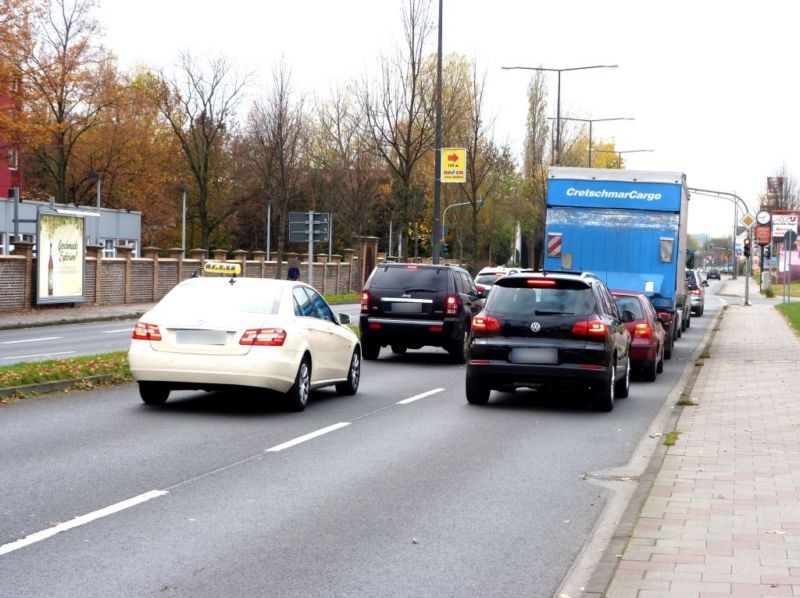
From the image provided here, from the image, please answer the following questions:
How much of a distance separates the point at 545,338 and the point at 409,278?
7334 millimetres

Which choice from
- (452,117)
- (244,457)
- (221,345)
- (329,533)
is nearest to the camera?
(329,533)

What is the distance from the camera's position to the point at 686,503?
7.82m

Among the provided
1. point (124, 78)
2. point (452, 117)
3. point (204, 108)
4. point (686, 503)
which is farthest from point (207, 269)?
point (686, 503)

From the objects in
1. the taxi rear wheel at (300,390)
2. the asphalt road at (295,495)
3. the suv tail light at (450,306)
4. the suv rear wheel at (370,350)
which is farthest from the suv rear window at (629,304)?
the taxi rear wheel at (300,390)

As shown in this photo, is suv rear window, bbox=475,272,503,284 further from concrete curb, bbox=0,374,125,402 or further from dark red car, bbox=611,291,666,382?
concrete curb, bbox=0,374,125,402

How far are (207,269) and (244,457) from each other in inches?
1405

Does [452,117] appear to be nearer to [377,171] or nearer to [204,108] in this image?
[204,108]

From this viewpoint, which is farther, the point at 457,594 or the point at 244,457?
the point at 244,457

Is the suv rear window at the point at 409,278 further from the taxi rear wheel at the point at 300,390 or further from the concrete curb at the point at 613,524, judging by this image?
the concrete curb at the point at 613,524

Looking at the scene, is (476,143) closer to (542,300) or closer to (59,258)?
(59,258)

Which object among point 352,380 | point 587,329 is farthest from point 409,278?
point 587,329

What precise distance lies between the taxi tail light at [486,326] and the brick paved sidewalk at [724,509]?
230cm

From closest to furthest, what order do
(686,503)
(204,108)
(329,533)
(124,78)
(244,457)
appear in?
(329,533) < (686,503) < (244,457) < (204,108) < (124,78)

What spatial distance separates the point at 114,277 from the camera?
41.8m
